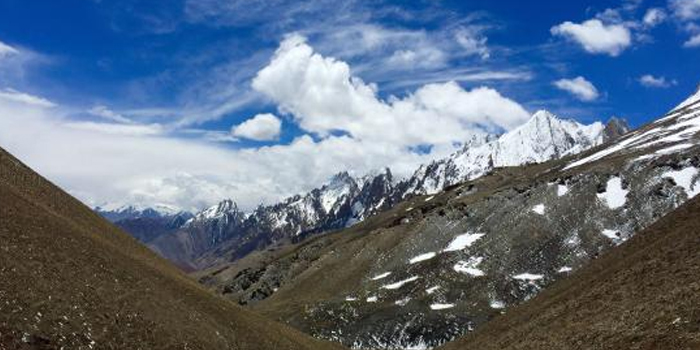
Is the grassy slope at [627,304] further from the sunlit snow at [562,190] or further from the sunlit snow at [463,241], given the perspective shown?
the sunlit snow at [562,190]

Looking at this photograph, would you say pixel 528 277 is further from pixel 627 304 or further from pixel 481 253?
pixel 627 304

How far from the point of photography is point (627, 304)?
48.6 meters

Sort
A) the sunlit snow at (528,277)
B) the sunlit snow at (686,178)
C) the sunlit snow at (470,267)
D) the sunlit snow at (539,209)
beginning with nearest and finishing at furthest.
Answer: the sunlit snow at (528,277), the sunlit snow at (686,178), the sunlit snow at (470,267), the sunlit snow at (539,209)

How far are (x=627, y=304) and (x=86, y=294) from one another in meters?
39.0

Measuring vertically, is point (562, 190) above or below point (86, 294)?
above

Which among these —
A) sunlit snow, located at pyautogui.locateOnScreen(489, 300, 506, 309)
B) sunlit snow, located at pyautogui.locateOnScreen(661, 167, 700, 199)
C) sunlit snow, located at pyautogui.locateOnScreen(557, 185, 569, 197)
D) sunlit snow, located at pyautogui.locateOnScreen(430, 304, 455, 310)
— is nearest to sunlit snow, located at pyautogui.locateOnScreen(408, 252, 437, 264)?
sunlit snow, located at pyautogui.locateOnScreen(430, 304, 455, 310)

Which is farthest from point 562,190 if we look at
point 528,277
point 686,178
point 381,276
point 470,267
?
point 381,276

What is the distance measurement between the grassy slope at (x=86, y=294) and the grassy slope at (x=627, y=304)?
23.3m

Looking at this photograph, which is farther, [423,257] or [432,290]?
[423,257]

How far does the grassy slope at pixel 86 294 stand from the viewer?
36500 millimetres

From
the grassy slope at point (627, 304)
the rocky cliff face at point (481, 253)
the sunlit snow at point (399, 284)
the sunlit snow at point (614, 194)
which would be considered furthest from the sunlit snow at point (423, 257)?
the grassy slope at point (627, 304)

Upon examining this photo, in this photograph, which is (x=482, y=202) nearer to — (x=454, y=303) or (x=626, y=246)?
(x=454, y=303)

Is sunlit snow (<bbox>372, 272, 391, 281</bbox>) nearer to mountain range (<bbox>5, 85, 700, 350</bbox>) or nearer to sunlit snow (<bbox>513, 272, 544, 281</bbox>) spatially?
mountain range (<bbox>5, 85, 700, 350</bbox>)

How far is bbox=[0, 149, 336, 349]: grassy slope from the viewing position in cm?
3650
